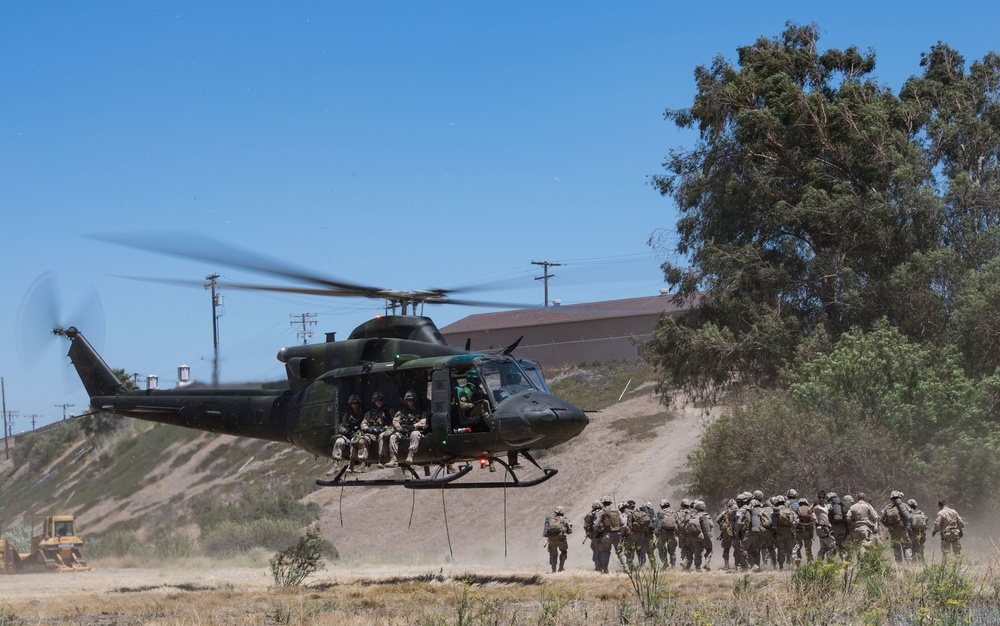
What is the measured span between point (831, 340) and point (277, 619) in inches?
899

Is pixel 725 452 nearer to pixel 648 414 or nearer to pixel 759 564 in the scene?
pixel 759 564

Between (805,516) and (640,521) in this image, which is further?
(640,521)

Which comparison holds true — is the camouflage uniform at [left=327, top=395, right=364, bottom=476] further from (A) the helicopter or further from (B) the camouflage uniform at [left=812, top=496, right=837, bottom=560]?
(B) the camouflage uniform at [left=812, top=496, right=837, bottom=560]

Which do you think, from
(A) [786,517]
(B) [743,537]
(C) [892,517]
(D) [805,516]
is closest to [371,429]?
(B) [743,537]

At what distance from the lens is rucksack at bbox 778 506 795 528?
19.3m

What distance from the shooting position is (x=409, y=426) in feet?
56.6

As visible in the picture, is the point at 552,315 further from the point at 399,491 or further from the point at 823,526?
the point at 823,526

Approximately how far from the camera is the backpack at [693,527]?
20.6m

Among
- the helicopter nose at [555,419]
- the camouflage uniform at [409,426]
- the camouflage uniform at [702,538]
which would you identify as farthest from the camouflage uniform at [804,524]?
the camouflage uniform at [409,426]

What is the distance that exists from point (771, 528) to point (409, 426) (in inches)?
289

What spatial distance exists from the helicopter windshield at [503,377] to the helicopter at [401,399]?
0.8 inches

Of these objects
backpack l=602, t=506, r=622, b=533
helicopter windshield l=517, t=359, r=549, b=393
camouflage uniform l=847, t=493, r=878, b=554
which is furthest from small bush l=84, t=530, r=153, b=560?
camouflage uniform l=847, t=493, r=878, b=554

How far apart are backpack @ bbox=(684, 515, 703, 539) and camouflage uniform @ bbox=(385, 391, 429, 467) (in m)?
6.57

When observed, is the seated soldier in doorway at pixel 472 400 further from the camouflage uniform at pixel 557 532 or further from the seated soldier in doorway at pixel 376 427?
the camouflage uniform at pixel 557 532
